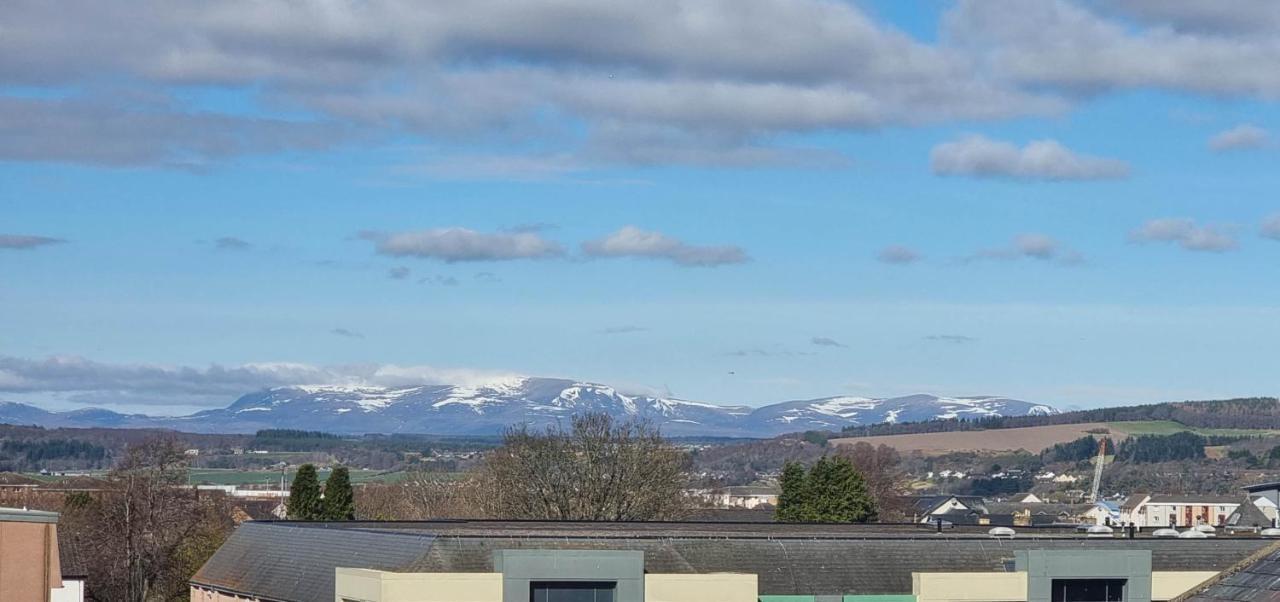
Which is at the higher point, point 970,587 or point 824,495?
point 824,495

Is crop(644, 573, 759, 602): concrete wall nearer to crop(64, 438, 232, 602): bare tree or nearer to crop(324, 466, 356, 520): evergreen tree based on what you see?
crop(324, 466, 356, 520): evergreen tree

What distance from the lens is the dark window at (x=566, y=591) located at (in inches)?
2207

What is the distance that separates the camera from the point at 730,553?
6212 centimetres

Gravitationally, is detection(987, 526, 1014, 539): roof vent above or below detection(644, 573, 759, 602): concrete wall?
above

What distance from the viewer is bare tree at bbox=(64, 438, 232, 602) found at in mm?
102750

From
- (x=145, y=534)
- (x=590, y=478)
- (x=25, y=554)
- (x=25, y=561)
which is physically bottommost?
(x=145, y=534)

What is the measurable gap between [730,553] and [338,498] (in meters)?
42.9

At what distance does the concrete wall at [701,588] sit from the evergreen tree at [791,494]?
46012mm

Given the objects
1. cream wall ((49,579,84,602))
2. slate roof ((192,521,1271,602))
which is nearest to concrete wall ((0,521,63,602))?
slate roof ((192,521,1271,602))

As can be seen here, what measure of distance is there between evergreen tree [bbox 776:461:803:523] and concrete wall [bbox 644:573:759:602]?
4601cm

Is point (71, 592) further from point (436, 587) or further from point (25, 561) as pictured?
point (436, 587)

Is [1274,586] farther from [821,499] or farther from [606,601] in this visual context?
[821,499]

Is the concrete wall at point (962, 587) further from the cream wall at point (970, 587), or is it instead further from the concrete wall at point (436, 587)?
the concrete wall at point (436, 587)

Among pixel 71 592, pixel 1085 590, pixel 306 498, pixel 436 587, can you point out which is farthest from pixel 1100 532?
pixel 71 592
